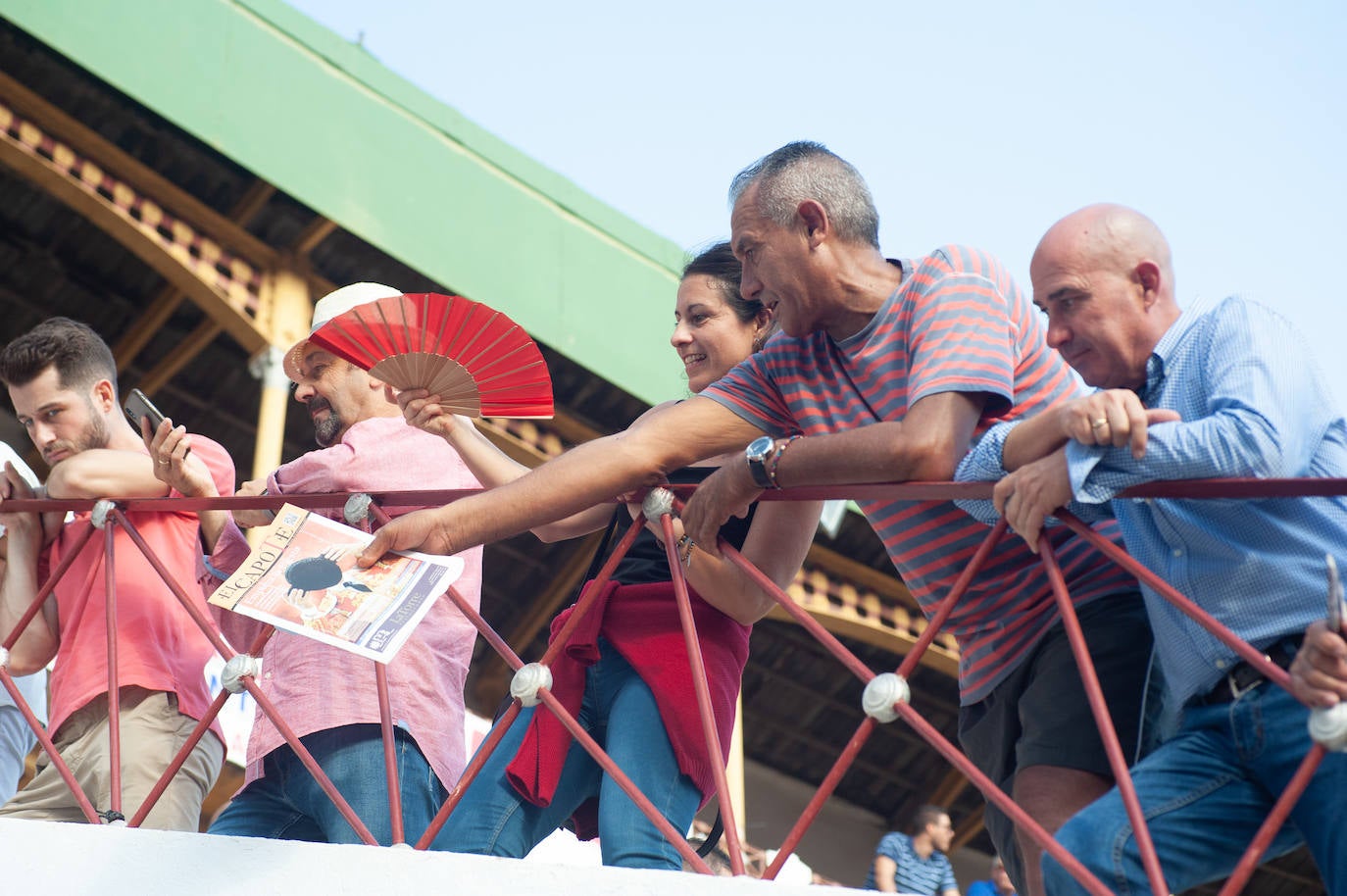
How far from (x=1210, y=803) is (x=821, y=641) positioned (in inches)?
28.6

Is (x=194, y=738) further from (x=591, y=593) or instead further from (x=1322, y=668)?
(x=1322, y=668)

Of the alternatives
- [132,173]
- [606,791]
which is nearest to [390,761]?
[606,791]

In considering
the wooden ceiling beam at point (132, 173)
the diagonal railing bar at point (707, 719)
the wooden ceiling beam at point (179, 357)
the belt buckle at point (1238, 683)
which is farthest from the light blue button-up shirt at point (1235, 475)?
the wooden ceiling beam at point (179, 357)

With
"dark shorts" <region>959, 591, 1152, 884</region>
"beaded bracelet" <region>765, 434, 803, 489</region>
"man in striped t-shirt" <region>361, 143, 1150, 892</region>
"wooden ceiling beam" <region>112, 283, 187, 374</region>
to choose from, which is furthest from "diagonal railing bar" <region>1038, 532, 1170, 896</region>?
"wooden ceiling beam" <region>112, 283, 187, 374</region>

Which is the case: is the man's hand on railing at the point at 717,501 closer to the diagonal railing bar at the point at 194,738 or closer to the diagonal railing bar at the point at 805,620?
the diagonal railing bar at the point at 805,620

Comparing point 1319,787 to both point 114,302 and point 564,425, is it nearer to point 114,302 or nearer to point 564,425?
point 564,425

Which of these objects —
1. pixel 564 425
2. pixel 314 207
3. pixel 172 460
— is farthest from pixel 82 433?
pixel 564 425

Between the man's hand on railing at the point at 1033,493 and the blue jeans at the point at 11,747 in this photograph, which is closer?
the man's hand on railing at the point at 1033,493

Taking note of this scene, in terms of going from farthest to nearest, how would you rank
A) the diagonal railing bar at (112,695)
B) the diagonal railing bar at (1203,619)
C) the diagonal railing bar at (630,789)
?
1. the diagonal railing bar at (112,695)
2. the diagonal railing bar at (630,789)
3. the diagonal railing bar at (1203,619)

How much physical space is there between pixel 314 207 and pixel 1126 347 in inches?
256

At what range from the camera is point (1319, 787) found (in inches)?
85.9

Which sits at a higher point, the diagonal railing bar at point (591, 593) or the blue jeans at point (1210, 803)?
the blue jeans at point (1210, 803)

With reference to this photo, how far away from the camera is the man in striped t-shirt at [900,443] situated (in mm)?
2611

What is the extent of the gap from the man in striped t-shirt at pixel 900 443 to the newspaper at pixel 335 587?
2.7 inches
